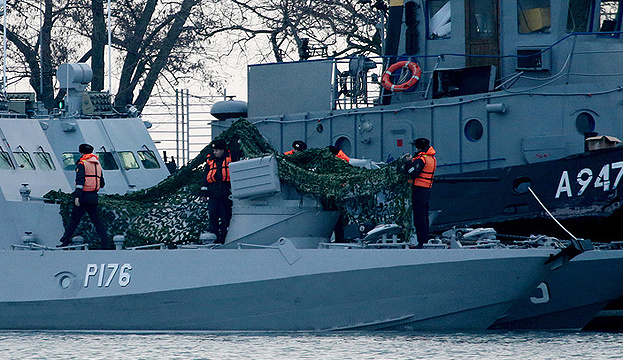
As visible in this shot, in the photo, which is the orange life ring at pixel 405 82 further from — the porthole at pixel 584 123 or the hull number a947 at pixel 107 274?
the hull number a947 at pixel 107 274

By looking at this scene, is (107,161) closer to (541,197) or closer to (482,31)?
(541,197)

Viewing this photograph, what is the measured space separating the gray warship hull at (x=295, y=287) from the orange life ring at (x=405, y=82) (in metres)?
5.46

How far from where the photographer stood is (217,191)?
575 inches

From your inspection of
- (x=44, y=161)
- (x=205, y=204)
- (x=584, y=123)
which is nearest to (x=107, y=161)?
(x=44, y=161)

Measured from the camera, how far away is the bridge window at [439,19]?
19.2 m

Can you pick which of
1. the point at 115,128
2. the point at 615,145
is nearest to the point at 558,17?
the point at 615,145

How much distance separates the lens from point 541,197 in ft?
54.4

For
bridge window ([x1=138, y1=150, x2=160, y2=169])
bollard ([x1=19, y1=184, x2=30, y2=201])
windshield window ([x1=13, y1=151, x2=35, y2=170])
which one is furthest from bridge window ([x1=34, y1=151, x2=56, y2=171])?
bridge window ([x1=138, y1=150, x2=160, y2=169])

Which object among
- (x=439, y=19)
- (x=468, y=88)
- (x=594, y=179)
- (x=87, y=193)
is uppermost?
(x=439, y=19)

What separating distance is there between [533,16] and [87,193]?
7312 millimetres

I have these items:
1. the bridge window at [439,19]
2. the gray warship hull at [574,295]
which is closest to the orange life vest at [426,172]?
the gray warship hull at [574,295]

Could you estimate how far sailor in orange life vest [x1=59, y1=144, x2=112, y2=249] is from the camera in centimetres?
1447

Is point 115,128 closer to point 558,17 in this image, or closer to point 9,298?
point 9,298

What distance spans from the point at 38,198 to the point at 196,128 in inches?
285
